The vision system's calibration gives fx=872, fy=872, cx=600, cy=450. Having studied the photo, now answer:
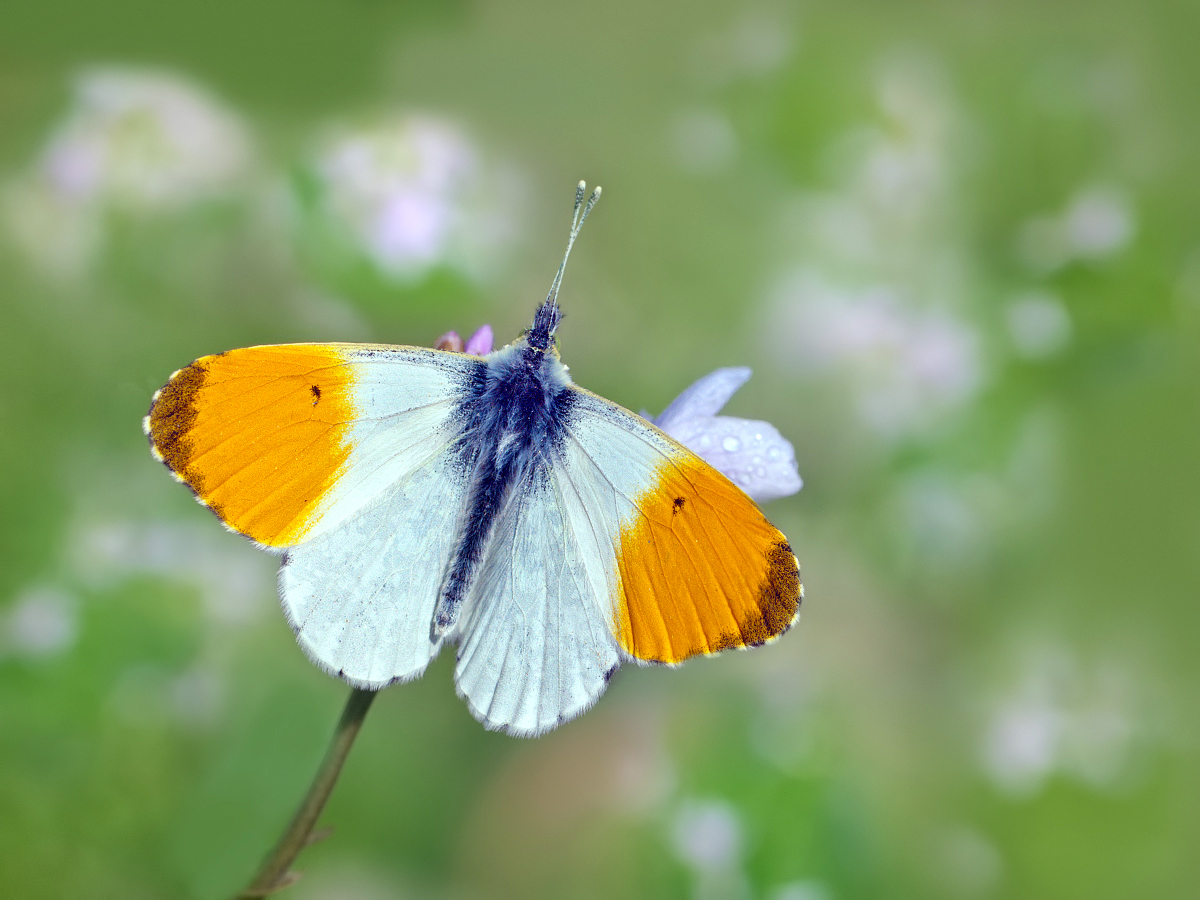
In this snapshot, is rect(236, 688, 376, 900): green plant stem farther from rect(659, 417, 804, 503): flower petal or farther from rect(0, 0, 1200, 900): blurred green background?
rect(0, 0, 1200, 900): blurred green background

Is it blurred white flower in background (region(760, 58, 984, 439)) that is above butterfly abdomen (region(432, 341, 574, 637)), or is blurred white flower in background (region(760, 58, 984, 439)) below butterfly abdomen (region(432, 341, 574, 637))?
above

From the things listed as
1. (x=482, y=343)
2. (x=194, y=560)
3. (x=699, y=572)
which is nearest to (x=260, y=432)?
(x=482, y=343)

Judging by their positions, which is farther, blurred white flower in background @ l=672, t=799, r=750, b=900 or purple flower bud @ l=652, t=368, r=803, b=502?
blurred white flower in background @ l=672, t=799, r=750, b=900

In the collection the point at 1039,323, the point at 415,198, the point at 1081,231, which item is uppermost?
the point at 1081,231

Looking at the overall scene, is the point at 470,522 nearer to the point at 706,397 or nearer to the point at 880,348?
the point at 706,397

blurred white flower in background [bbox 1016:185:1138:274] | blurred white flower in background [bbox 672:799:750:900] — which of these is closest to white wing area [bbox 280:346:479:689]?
blurred white flower in background [bbox 672:799:750:900]

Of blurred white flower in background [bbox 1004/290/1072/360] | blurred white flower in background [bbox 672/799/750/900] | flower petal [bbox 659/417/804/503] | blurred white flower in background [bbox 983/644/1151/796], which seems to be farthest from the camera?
blurred white flower in background [bbox 1004/290/1072/360]

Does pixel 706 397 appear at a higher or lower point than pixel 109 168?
lower

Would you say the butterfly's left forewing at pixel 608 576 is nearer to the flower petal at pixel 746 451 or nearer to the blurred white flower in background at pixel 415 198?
the flower petal at pixel 746 451
